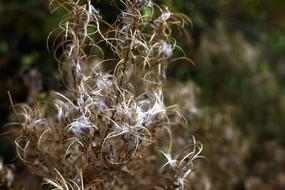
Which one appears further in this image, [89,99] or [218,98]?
[218,98]

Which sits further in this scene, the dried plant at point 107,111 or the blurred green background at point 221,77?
the blurred green background at point 221,77

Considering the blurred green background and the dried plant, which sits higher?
the dried plant

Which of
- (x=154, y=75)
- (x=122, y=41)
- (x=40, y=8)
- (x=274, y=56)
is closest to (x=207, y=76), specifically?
Answer: (x=40, y=8)

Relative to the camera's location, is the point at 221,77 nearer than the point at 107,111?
No

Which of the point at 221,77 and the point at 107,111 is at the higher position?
the point at 107,111

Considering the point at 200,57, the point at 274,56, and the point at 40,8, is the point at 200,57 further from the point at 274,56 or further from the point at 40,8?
the point at 274,56

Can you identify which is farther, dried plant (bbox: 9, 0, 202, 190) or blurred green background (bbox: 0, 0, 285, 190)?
blurred green background (bbox: 0, 0, 285, 190)

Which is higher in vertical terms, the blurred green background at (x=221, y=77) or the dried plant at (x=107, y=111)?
the dried plant at (x=107, y=111)

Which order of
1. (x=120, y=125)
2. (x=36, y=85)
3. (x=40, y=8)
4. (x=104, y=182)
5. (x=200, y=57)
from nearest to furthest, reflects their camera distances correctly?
(x=120, y=125)
(x=104, y=182)
(x=36, y=85)
(x=40, y=8)
(x=200, y=57)
